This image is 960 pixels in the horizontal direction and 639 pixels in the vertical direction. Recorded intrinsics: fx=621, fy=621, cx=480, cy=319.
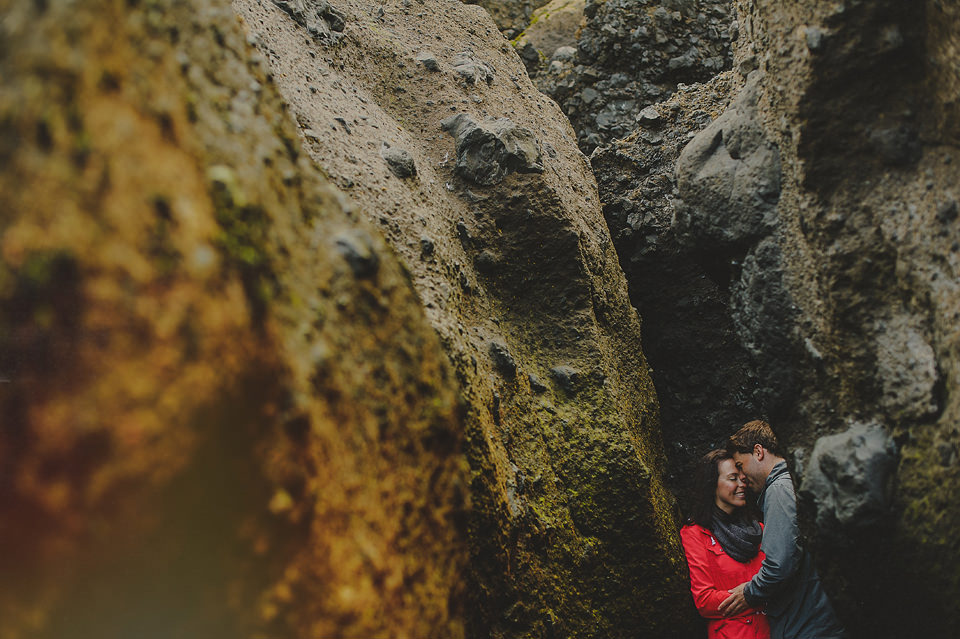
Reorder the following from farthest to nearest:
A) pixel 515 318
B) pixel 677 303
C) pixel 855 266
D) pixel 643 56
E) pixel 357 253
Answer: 1. pixel 643 56
2. pixel 677 303
3. pixel 515 318
4. pixel 855 266
5. pixel 357 253

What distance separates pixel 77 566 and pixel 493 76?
216cm

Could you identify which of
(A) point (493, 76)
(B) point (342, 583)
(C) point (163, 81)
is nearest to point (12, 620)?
(B) point (342, 583)

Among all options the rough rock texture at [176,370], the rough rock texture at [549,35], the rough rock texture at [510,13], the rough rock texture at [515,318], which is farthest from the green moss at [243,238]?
the rough rock texture at [510,13]

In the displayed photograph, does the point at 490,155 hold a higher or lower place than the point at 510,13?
lower

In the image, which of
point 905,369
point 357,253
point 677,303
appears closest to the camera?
point 357,253

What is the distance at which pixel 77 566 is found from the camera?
2.53 feet

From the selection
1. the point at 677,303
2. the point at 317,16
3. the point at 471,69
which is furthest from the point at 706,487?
the point at 317,16

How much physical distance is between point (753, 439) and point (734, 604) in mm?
604

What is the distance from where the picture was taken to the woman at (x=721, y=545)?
227 cm

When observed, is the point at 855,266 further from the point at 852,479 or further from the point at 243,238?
the point at 243,238

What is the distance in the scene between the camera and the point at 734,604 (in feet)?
7.37

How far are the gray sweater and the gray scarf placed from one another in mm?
159

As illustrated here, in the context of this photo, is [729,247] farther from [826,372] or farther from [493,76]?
[493,76]

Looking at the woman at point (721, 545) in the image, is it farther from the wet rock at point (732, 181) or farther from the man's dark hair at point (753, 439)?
the wet rock at point (732, 181)
